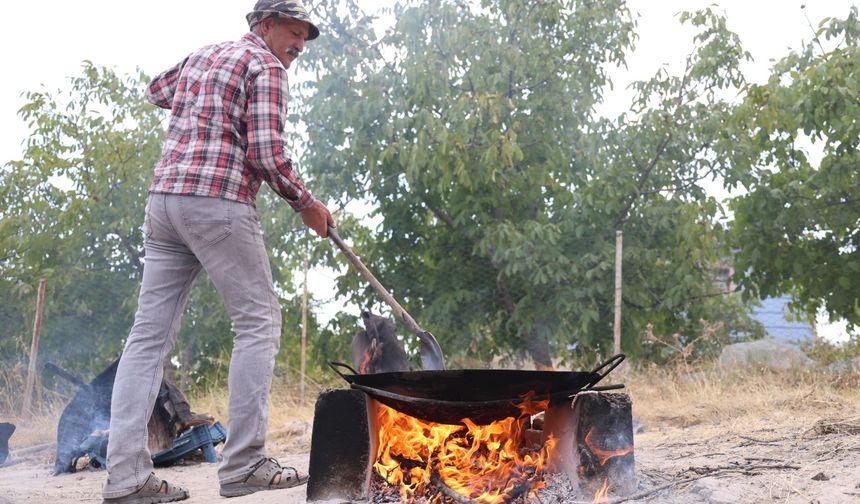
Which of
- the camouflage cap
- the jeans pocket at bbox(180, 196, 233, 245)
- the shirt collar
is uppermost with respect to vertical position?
the camouflage cap

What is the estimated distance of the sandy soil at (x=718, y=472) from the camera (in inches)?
102

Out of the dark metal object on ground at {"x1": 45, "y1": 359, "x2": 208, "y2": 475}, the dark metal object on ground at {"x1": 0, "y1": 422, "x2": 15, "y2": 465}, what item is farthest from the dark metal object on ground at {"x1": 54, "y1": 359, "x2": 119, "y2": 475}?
the dark metal object on ground at {"x1": 0, "y1": 422, "x2": 15, "y2": 465}

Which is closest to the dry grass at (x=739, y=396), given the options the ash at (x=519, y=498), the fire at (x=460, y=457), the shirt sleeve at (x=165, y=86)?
the ash at (x=519, y=498)

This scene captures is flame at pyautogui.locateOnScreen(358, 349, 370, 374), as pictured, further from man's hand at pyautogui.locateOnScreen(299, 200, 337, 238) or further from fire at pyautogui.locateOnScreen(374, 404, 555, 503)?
fire at pyautogui.locateOnScreen(374, 404, 555, 503)

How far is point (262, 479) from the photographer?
3018 millimetres

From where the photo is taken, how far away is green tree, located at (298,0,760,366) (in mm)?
8148

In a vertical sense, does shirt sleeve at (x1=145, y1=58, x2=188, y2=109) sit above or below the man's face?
below

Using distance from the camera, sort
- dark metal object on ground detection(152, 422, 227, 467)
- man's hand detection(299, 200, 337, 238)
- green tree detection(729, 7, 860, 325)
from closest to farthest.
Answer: man's hand detection(299, 200, 337, 238) → dark metal object on ground detection(152, 422, 227, 467) → green tree detection(729, 7, 860, 325)

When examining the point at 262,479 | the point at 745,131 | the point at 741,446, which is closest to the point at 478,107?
the point at 745,131

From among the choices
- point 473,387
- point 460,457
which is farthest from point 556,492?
point 473,387

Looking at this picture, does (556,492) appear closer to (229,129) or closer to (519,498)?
(519,498)

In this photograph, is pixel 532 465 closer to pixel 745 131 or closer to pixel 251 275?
pixel 251 275

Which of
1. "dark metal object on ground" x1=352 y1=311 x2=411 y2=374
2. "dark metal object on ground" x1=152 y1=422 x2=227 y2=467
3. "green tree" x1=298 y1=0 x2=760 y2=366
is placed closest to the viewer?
"dark metal object on ground" x1=352 y1=311 x2=411 y2=374

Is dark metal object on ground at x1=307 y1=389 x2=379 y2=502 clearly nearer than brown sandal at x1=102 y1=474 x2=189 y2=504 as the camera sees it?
Yes
